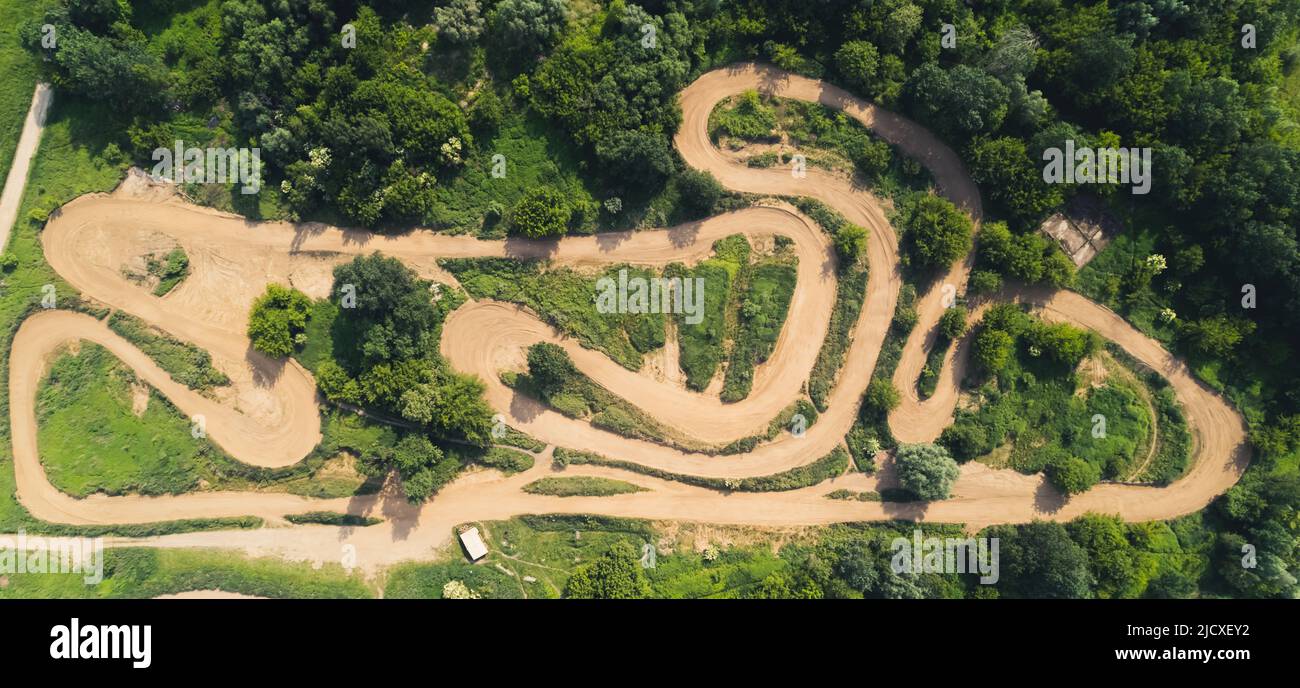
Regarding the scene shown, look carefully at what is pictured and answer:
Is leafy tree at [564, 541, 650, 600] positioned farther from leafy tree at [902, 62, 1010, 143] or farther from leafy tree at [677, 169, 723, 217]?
leafy tree at [902, 62, 1010, 143]

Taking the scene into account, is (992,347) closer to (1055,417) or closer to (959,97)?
(1055,417)

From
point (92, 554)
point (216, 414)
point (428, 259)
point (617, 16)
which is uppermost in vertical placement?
point (617, 16)

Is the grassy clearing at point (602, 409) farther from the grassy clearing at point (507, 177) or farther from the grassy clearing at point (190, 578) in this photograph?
the grassy clearing at point (190, 578)

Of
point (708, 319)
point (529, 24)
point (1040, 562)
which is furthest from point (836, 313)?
point (529, 24)

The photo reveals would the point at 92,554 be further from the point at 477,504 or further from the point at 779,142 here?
the point at 779,142

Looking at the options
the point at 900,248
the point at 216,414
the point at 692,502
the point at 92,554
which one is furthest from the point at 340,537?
the point at 900,248
